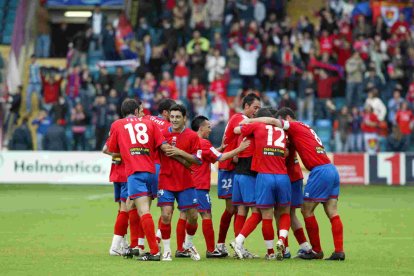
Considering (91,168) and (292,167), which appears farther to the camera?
(91,168)

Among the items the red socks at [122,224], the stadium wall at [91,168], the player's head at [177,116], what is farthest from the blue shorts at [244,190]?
the stadium wall at [91,168]

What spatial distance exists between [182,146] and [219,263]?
1642mm

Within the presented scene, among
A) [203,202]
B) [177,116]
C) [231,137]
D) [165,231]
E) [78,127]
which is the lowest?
[165,231]

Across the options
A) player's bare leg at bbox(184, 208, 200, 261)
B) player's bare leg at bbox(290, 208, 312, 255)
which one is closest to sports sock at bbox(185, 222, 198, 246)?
player's bare leg at bbox(184, 208, 200, 261)

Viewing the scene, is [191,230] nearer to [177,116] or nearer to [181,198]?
[181,198]

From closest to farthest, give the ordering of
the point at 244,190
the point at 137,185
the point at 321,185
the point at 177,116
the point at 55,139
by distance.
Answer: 1. the point at 137,185
2. the point at 177,116
3. the point at 321,185
4. the point at 244,190
5. the point at 55,139

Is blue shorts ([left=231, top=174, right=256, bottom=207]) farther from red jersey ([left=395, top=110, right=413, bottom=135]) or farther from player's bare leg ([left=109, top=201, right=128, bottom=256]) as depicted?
red jersey ([left=395, top=110, right=413, bottom=135])

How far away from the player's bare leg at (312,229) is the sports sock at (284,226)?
0.37 meters

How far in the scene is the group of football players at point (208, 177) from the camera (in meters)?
15.3

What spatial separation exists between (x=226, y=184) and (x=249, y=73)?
20.7 metres

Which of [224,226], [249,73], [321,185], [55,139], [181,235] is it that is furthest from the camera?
[249,73]

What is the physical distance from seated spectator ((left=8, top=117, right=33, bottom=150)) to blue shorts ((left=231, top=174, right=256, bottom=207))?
20.6 meters

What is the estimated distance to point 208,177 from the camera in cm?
1647

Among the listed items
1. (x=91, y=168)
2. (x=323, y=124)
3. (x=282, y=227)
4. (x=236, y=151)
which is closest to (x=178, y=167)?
(x=236, y=151)
